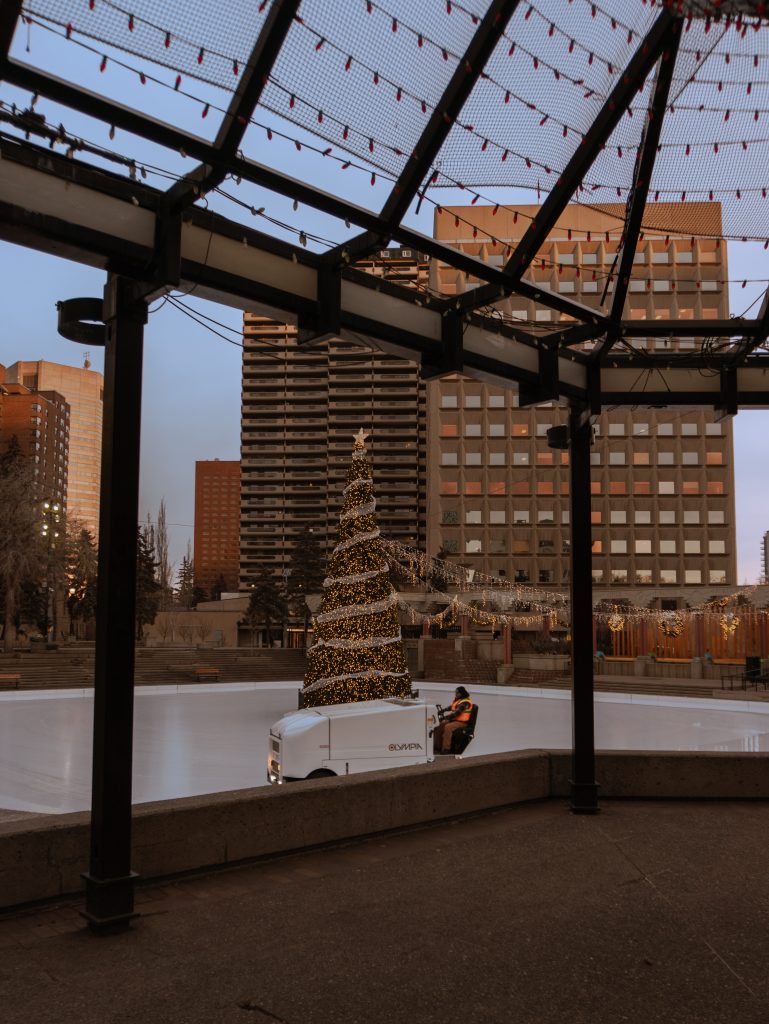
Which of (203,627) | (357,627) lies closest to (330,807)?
(357,627)

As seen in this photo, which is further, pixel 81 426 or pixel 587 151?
pixel 81 426

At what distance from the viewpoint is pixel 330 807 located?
6188 millimetres

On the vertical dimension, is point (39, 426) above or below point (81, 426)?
below

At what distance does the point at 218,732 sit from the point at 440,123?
1756 centimetres

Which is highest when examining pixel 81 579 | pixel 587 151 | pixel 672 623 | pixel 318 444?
pixel 318 444

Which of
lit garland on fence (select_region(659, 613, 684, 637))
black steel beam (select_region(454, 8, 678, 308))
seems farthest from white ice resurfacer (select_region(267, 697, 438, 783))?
lit garland on fence (select_region(659, 613, 684, 637))

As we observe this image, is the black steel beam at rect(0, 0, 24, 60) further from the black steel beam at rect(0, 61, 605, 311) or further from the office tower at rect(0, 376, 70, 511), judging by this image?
the office tower at rect(0, 376, 70, 511)

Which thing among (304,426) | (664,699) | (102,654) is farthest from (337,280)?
(304,426)

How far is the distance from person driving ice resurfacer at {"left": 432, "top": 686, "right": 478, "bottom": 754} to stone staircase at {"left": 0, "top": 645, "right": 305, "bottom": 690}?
23.4m

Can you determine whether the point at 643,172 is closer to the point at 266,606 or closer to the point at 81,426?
the point at 266,606

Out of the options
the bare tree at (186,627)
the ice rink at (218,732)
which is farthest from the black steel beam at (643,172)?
the bare tree at (186,627)

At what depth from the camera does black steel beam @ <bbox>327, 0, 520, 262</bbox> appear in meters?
4.78

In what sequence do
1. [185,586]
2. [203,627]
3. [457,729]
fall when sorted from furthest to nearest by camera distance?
[185,586], [203,627], [457,729]

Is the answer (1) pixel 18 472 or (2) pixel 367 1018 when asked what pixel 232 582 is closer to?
(1) pixel 18 472
